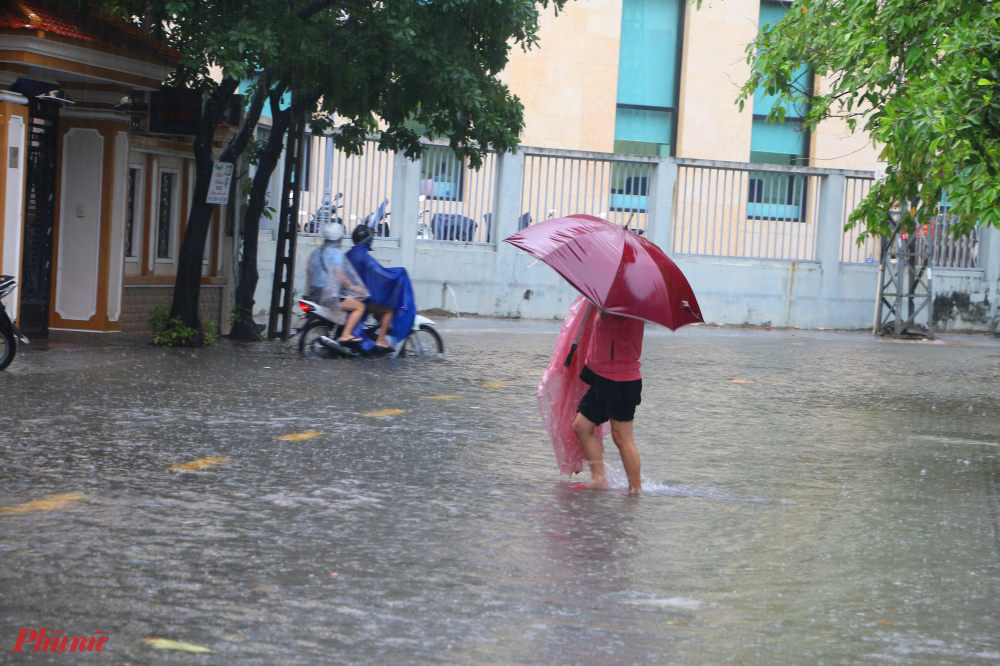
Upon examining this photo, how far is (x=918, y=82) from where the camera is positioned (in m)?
10.8

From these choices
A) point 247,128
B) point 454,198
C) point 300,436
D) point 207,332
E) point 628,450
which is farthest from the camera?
point 454,198

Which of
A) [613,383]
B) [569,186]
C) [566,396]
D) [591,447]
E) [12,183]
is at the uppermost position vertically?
[569,186]

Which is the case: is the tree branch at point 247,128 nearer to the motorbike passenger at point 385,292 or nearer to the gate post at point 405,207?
the motorbike passenger at point 385,292

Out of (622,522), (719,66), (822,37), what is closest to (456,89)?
(822,37)

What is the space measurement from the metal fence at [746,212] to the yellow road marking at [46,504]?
1849 cm

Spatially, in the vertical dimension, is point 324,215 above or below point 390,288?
above

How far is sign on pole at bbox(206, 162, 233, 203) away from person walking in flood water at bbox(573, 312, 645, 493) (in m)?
8.58

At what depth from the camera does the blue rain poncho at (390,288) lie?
1405cm

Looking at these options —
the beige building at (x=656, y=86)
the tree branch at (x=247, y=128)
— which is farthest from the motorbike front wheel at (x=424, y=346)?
the beige building at (x=656, y=86)

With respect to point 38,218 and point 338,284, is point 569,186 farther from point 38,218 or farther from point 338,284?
point 38,218

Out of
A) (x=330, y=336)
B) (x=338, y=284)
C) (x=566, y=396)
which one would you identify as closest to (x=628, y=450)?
(x=566, y=396)

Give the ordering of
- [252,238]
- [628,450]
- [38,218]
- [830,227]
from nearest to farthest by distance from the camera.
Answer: [628,450], [38,218], [252,238], [830,227]

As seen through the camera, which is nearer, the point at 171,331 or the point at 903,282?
the point at 171,331

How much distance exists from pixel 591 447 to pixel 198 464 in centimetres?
245
